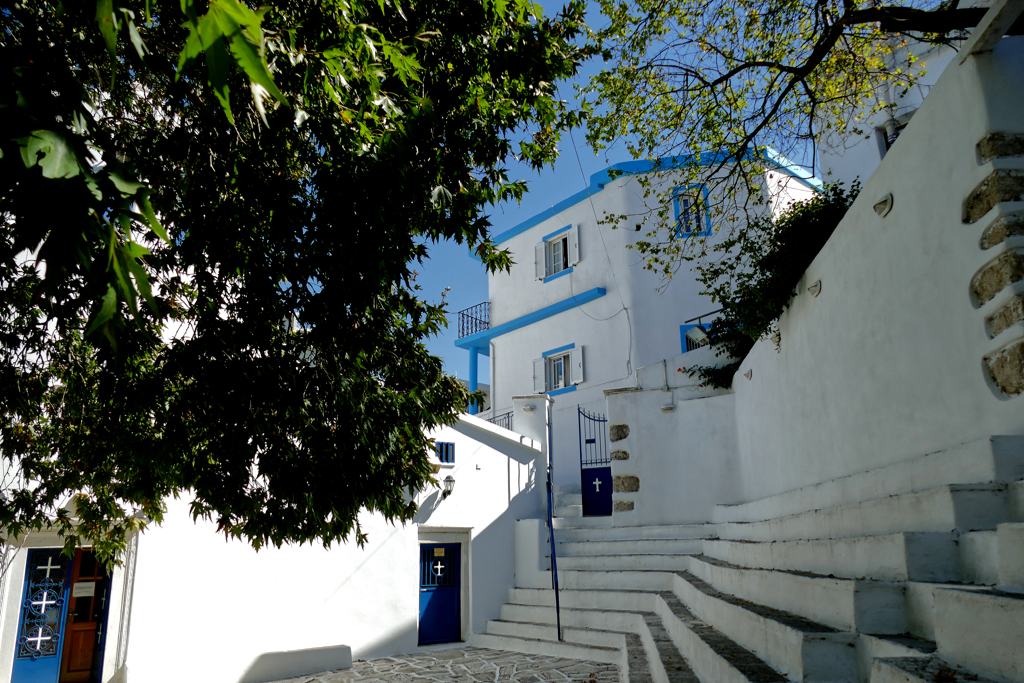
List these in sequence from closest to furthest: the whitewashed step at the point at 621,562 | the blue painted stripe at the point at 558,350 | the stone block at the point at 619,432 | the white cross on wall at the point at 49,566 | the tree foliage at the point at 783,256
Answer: the tree foliage at the point at 783,256
the white cross on wall at the point at 49,566
the whitewashed step at the point at 621,562
the stone block at the point at 619,432
the blue painted stripe at the point at 558,350

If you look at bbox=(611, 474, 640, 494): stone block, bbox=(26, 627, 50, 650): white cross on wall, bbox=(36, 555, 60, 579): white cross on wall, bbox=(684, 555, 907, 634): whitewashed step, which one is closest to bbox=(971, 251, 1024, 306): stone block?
bbox=(684, 555, 907, 634): whitewashed step

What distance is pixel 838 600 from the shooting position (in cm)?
305

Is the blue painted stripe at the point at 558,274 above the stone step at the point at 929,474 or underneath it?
above

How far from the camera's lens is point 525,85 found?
195 inches

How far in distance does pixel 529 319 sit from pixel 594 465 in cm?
461

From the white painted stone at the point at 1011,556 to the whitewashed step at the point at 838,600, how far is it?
0.46 metres

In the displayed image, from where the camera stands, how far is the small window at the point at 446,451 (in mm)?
11047

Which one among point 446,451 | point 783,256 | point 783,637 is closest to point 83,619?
point 446,451

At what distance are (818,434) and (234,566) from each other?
23.8 ft

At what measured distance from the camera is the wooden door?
791 cm

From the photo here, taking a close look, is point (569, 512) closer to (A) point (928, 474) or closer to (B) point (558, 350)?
(B) point (558, 350)

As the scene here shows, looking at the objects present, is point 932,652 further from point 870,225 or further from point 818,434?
point 818,434

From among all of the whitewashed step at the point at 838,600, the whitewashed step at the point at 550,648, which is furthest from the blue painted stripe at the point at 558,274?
the whitewashed step at the point at 838,600

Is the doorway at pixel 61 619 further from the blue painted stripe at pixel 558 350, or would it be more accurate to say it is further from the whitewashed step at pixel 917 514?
the blue painted stripe at pixel 558 350
